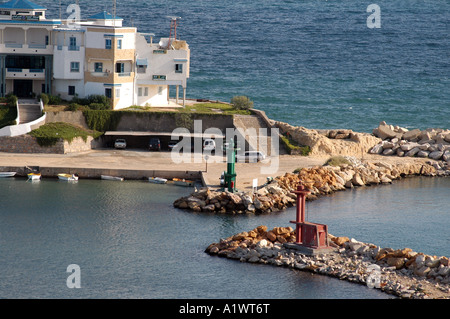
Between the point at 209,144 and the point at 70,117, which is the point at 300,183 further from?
the point at 70,117

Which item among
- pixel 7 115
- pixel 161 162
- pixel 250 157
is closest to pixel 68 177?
pixel 161 162

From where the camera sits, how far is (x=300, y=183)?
7869 centimetres

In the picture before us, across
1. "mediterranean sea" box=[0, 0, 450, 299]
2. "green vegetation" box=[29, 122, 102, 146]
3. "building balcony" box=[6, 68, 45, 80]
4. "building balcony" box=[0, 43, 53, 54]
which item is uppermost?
"building balcony" box=[0, 43, 53, 54]

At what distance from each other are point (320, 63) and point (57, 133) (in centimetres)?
8134

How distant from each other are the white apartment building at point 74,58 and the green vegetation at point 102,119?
1970 mm

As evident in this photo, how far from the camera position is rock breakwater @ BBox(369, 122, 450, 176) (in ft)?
306

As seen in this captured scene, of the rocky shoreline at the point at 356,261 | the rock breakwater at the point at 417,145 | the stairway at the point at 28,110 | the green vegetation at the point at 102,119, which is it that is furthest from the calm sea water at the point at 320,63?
the rocky shoreline at the point at 356,261

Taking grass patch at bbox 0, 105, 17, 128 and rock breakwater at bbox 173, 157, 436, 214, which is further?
grass patch at bbox 0, 105, 17, 128

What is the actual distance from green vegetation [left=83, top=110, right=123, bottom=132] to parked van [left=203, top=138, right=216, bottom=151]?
26.0ft

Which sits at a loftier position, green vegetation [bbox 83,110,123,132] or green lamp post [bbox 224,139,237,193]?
green vegetation [bbox 83,110,123,132]

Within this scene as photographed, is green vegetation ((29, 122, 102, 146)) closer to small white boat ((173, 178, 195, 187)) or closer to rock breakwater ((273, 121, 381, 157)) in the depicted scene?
small white boat ((173, 178, 195, 187))

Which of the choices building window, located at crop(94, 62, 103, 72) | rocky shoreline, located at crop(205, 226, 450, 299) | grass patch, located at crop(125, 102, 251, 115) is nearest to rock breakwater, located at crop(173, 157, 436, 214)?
rocky shoreline, located at crop(205, 226, 450, 299)

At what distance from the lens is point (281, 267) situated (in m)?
60.3

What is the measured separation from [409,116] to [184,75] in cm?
4459
